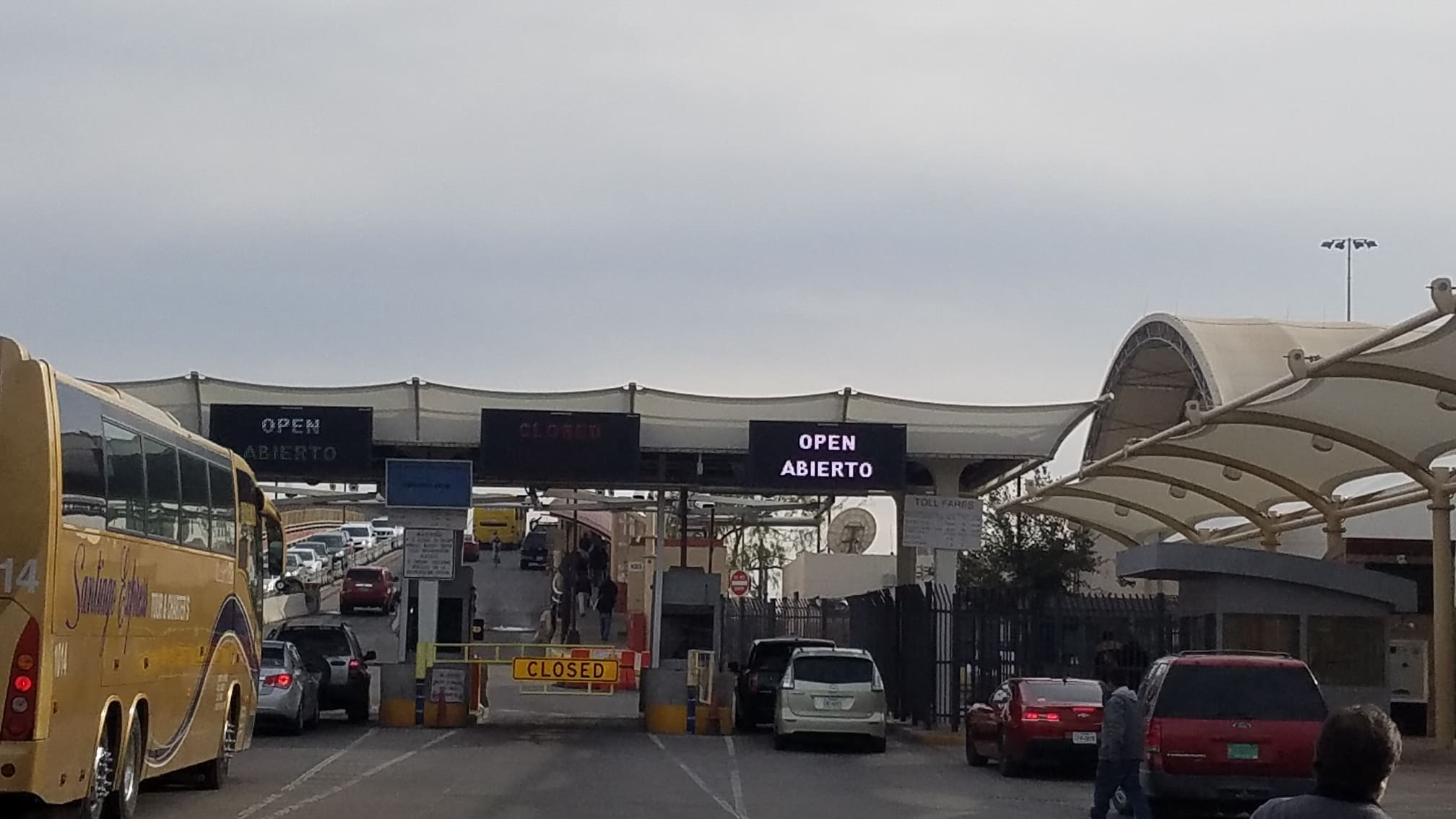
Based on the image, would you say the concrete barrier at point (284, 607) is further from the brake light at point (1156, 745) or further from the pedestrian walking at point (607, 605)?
the brake light at point (1156, 745)

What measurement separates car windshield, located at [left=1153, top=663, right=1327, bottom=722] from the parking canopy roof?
14.9ft

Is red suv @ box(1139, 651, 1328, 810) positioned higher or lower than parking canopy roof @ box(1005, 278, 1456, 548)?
lower

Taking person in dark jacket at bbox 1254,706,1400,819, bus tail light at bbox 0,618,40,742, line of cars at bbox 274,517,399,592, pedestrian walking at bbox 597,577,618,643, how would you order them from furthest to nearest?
line of cars at bbox 274,517,399,592
pedestrian walking at bbox 597,577,618,643
bus tail light at bbox 0,618,40,742
person in dark jacket at bbox 1254,706,1400,819

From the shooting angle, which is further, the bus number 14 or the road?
the road

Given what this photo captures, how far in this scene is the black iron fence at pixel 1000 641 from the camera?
94.3 feet

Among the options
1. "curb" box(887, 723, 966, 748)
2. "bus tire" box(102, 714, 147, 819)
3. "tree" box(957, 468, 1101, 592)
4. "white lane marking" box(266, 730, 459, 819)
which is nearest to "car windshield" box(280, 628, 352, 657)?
"white lane marking" box(266, 730, 459, 819)

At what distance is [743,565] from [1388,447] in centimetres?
5527

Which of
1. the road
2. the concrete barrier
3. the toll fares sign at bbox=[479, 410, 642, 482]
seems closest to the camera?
the road

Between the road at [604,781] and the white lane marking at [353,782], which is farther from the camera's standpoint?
the road at [604,781]

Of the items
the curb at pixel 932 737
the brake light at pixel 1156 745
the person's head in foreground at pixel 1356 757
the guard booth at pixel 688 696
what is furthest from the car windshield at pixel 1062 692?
the person's head in foreground at pixel 1356 757

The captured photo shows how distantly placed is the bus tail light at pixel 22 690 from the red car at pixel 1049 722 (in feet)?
44.0

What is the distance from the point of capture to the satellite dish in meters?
50.1

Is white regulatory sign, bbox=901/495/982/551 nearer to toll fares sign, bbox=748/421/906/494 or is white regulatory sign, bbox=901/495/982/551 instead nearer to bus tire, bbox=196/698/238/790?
toll fares sign, bbox=748/421/906/494

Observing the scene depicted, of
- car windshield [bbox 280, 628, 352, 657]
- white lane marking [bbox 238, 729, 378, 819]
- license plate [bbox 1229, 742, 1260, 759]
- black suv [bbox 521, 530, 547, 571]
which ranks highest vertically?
black suv [bbox 521, 530, 547, 571]
